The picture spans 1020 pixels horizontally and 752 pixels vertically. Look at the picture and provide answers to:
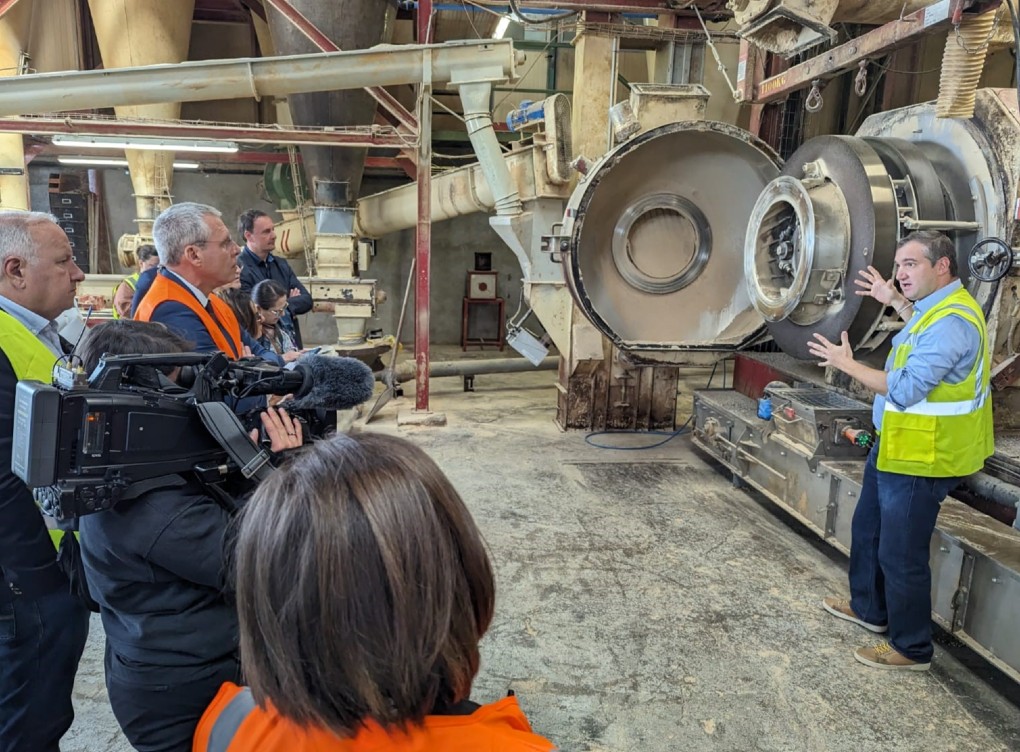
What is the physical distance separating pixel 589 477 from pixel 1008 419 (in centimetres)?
227

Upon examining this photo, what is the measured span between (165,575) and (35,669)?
2.31 ft

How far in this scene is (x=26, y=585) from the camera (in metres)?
1.50

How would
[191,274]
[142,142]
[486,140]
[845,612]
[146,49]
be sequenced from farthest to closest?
1. [146,49]
2. [142,142]
3. [486,140]
4. [845,612]
5. [191,274]

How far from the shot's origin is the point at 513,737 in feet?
2.30

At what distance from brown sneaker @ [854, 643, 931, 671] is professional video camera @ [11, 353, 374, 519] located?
228cm

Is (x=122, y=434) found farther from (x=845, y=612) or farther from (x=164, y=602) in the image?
(x=845, y=612)

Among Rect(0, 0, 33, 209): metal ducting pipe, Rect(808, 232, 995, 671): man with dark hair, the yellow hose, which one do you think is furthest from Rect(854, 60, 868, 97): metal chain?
Rect(0, 0, 33, 209): metal ducting pipe

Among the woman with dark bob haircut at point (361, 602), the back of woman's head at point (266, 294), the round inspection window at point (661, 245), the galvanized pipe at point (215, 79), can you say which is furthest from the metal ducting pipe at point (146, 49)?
the woman with dark bob haircut at point (361, 602)

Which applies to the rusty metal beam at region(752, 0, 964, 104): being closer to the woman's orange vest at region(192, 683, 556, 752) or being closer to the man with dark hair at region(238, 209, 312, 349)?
the woman's orange vest at region(192, 683, 556, 752)

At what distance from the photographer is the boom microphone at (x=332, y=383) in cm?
154

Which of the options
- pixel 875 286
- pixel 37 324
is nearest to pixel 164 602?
pixel 37 324

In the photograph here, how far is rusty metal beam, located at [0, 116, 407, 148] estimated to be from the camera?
4.70 m

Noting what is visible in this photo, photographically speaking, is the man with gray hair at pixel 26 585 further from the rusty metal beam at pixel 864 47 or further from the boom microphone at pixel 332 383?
the rusty metal beam at pixel 864 47

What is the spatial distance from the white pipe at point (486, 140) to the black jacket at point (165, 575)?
3913 millimetres
